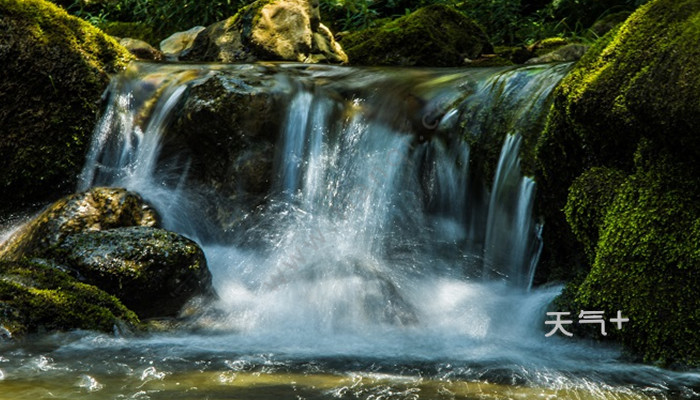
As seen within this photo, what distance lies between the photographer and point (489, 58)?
984 cm

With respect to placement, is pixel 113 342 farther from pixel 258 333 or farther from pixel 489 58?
pixel 489 58

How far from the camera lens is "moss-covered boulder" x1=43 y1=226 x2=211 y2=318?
5.15 m

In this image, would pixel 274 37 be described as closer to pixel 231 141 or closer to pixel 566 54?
pixel 231 141

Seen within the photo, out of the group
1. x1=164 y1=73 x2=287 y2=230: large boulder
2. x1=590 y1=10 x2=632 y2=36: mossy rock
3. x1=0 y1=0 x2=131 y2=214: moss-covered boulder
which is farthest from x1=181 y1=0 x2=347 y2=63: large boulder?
x1=590 y1=10 x2=632 y2=36: mossy rock

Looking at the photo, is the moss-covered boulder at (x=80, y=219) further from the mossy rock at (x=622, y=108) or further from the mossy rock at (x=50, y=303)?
the mossy rock at (x=622, y=108)

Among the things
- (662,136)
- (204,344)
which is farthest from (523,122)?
(204,344)

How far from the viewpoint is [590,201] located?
4.70 meters

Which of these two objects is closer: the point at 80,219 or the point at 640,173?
the point at 640,173

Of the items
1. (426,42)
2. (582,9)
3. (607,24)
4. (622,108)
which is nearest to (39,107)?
(426,42)

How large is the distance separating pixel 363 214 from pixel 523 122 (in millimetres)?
1531

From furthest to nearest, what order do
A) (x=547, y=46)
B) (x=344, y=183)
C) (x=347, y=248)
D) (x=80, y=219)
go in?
(x=547, y=46), (x=344, y=183), (x=347, y=248), (x=80, y=219)

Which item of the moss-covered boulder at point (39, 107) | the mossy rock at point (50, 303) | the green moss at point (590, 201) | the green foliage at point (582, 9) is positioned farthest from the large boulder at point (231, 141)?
the green foliage at point (582, 9)

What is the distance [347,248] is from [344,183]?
714mm

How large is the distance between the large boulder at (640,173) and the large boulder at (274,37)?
5.18 metres
